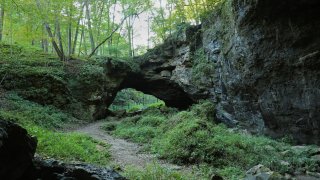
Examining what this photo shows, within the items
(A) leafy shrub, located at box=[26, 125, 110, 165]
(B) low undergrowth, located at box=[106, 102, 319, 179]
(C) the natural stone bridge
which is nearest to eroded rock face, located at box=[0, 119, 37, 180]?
Result: (A) leafy shrub, located at box=[26, 125, 110, 165]

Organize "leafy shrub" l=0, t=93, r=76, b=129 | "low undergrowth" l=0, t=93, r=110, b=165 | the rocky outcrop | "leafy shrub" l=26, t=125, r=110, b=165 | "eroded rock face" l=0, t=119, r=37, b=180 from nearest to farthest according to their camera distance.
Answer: "eroded rock face" l=0, t=119, r=37, b=180 → the rocky outcrop → "leafy shrub" l=26, t=125, r=110, b=165 → "low undergrowth" l=0, t=93, r=110, b=165 → "leafy shrub" l=0, t=93, r=76, b=129

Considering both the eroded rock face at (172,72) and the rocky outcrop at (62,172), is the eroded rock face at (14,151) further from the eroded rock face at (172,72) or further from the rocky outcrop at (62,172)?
the eroded rock face at (172,72)

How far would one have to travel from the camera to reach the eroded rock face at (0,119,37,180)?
3.47m

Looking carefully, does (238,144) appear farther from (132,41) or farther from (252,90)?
(132,41)

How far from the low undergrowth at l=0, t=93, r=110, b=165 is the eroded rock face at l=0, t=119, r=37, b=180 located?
0.32 metres

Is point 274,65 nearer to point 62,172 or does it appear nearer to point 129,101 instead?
point 62,172

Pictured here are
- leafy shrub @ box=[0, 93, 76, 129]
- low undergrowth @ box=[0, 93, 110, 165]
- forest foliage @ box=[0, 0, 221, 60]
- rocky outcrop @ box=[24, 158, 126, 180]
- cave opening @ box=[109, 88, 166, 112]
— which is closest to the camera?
rocky outcrop @ box=[24, 158, 126, 180]

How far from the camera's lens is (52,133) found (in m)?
9.42

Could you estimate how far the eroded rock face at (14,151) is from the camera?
347 centimetres

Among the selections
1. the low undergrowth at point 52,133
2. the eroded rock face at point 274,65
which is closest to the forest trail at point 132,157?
the low undergrowth at point 52,133

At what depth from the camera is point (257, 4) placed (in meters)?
10.3

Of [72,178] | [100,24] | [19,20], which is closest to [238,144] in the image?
[72,178]

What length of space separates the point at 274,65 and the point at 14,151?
1046 cm

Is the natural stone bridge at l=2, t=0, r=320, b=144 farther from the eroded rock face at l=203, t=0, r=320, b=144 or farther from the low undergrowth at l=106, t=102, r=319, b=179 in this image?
the low undergrowth at l=106, t=102, r=319, b=179
